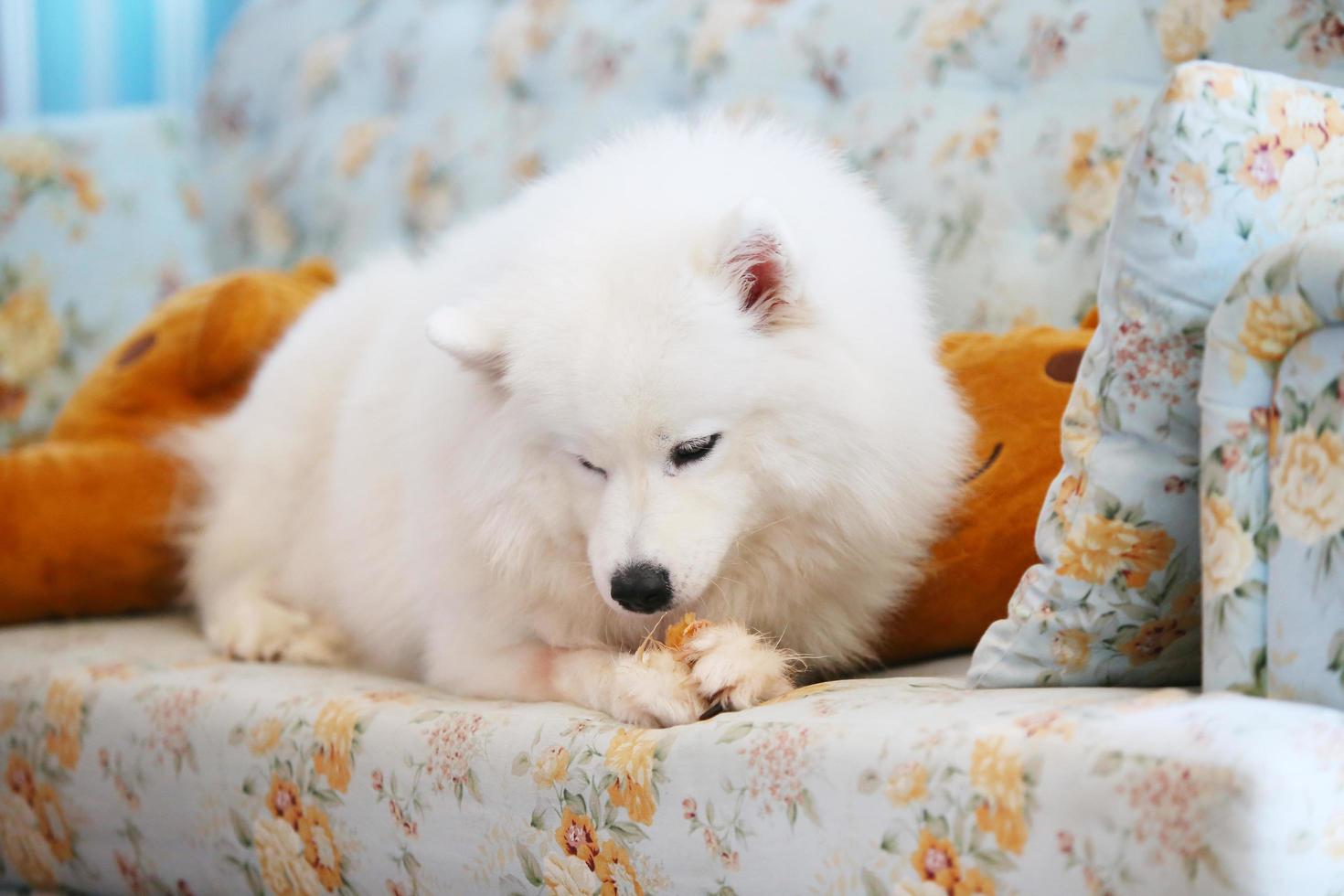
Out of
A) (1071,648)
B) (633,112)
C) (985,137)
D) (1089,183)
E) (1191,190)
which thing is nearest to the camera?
(1191,190)

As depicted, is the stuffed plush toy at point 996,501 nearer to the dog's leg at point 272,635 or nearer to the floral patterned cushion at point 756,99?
the floral patterned cushion at point 756,99

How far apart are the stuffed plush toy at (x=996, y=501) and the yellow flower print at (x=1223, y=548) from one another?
1.74 feet

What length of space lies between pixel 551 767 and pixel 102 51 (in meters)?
3.78

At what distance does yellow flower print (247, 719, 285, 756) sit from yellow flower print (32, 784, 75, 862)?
1.65ft

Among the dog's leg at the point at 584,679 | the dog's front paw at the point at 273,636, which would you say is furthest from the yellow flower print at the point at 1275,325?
the dog's front paw at the point at 273,636

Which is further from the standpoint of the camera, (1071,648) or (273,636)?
(273,636)

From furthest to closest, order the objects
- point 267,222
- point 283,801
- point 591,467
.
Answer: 1. point 267,222
2. point 283,801
3. point 591,467

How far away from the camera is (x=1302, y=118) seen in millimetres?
1390

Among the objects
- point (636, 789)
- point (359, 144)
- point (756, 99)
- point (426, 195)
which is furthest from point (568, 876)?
point (359, 144)

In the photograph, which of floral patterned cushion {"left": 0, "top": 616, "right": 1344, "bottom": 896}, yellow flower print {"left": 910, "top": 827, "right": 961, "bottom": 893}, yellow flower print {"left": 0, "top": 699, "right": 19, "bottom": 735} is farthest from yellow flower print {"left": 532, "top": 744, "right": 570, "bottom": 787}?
yellow flower print {"left": 0, "top": 699, "right": 19, "bottom": 735}

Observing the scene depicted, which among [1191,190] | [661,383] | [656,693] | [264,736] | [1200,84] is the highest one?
[1200,84]

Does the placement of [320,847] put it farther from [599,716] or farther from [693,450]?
[693,450]

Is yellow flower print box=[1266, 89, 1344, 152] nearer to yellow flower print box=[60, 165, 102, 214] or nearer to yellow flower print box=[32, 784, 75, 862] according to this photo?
yellow flower print box=[32, 784, 75, 862]

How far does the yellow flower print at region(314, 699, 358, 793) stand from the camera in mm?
1717
